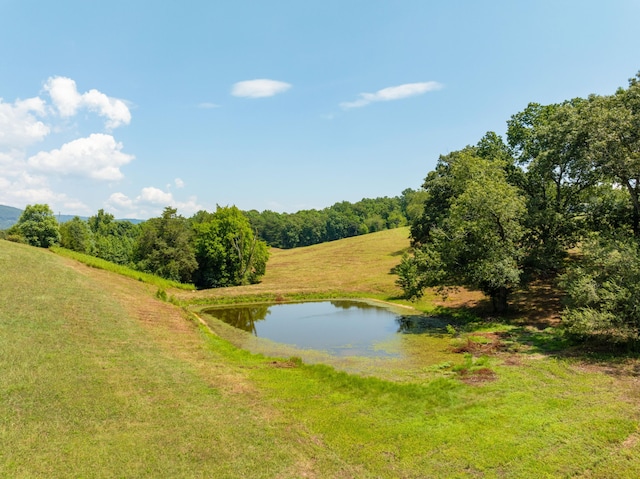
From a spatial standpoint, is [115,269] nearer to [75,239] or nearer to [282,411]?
[75,239]

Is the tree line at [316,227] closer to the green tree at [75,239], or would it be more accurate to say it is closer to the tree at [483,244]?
the green tree at [75,239]

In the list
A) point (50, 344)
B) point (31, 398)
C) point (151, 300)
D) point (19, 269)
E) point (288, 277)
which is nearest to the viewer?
point (31, 398)

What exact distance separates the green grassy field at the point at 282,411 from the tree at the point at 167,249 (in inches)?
1104

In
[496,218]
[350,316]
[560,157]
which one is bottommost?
[350,316]

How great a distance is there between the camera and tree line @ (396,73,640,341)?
757 inches

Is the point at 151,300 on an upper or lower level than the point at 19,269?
lower

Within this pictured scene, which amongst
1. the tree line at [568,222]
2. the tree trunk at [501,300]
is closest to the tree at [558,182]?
the tree line at [568,222]

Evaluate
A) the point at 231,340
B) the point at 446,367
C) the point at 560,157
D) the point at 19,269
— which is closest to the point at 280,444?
the point at 446,367

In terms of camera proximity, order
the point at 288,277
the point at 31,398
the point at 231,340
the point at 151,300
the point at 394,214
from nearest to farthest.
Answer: the point at 31,398 → the point at 231,340 → the point at 151,300 → the point at 288,277 → the point at 394,214

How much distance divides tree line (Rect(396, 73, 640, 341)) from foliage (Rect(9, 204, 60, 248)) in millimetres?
46967

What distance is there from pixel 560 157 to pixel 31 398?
32.3m

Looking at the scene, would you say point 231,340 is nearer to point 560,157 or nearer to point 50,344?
point 50,344

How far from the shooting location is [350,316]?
34.8 m

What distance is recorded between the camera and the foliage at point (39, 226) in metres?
48.4
